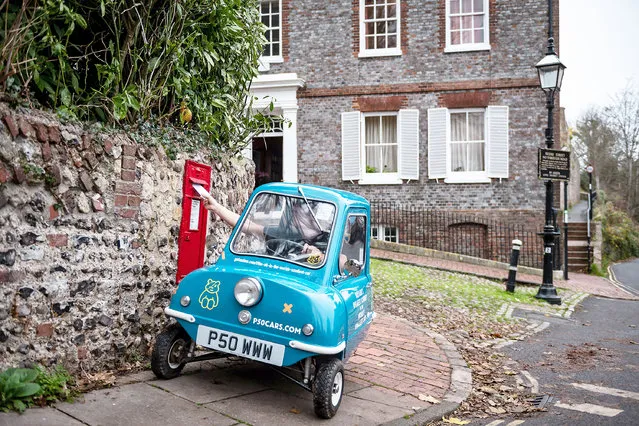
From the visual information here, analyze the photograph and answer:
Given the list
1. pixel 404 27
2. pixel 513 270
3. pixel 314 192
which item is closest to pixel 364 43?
pixel 404 27

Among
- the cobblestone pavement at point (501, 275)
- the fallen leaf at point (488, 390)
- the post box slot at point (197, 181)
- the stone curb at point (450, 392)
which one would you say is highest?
the post box slot at point (197, 181)

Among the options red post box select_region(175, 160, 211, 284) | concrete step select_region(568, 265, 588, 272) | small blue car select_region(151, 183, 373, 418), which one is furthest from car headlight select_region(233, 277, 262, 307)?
concrete step select_region(568, 265, 588, 272)

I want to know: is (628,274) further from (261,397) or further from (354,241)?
(261,397)

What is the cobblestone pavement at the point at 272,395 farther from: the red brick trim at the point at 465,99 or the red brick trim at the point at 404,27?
the red brick trim at the point at 404,27

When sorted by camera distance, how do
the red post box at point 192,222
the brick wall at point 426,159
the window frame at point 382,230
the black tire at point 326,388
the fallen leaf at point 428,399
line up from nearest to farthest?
the black tire at point 326,388 < the fallen leaf at point 428,399 < the red post box at point 192,222 < the brick wall at point 426,159 < the window frame at point 382,230

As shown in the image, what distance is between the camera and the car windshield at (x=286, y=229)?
489cm

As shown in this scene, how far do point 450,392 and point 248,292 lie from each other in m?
2.46

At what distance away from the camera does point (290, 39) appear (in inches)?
742

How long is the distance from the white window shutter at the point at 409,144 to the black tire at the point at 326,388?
14034mm

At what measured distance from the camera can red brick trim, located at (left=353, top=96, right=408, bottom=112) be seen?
59.5ft

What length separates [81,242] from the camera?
→ 4.46 meters

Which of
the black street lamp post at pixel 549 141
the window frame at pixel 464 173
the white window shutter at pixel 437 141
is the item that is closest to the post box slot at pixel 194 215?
the black street lamp post at pixel 549 141

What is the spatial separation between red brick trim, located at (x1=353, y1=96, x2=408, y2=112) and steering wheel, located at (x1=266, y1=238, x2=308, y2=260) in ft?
45.8

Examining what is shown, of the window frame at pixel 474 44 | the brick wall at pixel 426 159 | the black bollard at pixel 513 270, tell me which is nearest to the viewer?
the black bollard at pixel 513 270
